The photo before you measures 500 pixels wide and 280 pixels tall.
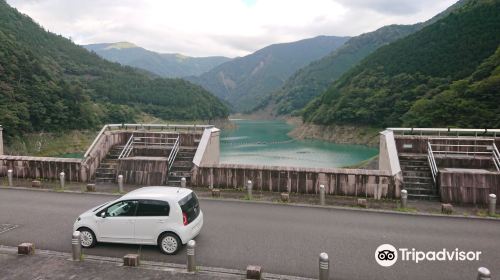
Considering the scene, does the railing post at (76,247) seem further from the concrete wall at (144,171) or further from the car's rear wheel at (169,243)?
the concrete wall at (144,171)

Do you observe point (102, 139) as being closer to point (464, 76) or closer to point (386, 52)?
point (464, 76)

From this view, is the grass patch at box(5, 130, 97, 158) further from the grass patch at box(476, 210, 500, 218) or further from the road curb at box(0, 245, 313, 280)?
the grass patch at box(476, 210, 500, 218)

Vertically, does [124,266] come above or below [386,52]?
below

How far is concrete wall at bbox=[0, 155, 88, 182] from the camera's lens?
15805 millimetres

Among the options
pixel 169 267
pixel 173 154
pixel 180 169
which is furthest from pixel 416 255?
pixel 173 154

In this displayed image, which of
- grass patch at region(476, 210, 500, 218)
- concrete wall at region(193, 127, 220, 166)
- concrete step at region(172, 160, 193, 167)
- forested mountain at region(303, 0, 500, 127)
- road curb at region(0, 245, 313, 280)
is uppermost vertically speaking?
forested mountain at region(303, 0, 500, 127)

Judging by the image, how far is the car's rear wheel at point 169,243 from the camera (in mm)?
8305

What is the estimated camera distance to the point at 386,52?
320 ft

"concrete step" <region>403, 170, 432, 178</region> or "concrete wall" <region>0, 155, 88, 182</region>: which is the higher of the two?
"concrete wall" <region>0, 155, 88, 182</region>

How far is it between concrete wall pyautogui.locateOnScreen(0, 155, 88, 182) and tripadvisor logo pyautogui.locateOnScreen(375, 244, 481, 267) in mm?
12554

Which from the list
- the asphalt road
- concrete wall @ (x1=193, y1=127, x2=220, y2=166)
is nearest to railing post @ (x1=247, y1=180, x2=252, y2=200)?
the asphalt road

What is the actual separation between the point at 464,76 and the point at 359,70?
128 ft

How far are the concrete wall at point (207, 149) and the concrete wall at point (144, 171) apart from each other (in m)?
1.40

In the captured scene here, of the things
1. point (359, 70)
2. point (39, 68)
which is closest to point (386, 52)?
point (359, 70)
